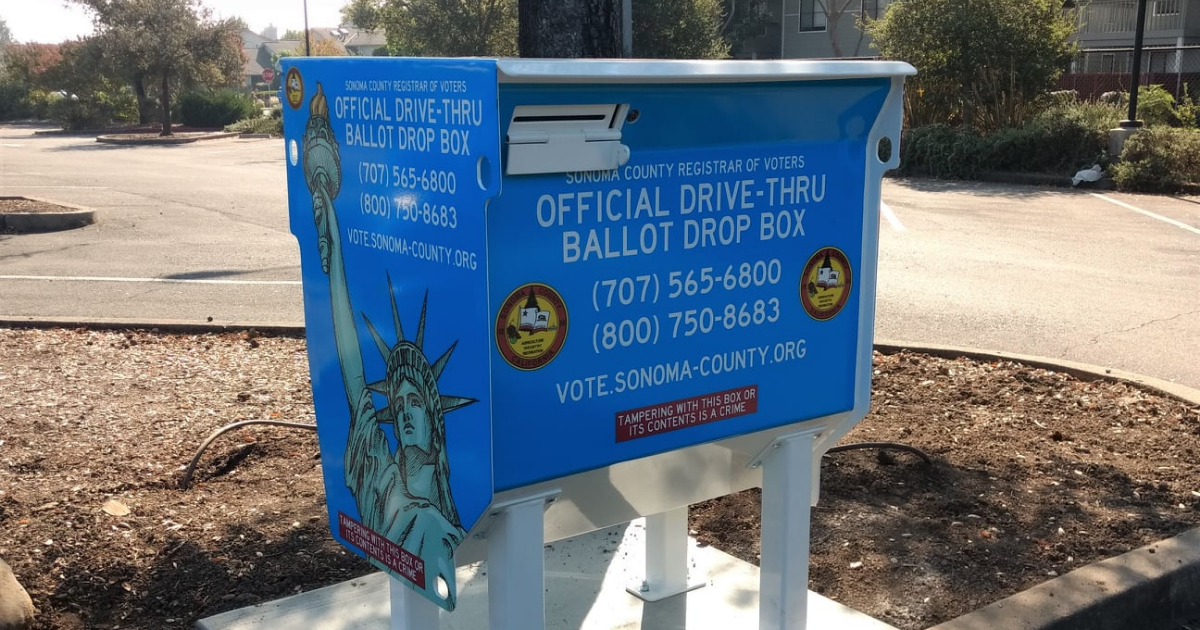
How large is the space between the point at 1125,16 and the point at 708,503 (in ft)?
116

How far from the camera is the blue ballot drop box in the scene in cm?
218

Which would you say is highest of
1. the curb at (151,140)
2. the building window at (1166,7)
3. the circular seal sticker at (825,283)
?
the building window at (1166,7)

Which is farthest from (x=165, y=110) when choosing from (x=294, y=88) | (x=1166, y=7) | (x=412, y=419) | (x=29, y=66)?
(x=412, y=419)

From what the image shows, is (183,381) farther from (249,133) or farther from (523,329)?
(249,133)

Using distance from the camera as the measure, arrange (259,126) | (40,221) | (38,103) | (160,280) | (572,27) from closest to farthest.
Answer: (572,27) < (160,280) < (40,221) < (259,126) < (38,103)

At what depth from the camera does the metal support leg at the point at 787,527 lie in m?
2.87

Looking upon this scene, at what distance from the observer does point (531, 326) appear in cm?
226

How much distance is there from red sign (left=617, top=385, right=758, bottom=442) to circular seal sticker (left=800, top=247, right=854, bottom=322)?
0.27 m

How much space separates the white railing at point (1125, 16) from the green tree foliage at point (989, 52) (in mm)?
13999

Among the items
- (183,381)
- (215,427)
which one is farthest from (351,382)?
(183,381)

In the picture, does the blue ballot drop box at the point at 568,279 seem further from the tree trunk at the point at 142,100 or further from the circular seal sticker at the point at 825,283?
the tree trunk at the point at 142,100

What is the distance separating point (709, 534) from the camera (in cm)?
406

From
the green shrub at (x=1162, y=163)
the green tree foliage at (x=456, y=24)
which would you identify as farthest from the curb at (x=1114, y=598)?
the green tree foliage at (x=456, y=24)

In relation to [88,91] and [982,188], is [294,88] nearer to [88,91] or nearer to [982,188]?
[982,188]
